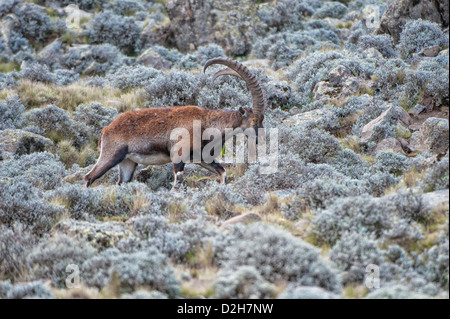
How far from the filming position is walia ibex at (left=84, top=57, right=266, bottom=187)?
364 inches

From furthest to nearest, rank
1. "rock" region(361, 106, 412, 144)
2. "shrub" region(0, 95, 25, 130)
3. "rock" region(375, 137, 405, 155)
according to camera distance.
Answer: "shrub" region(0, 95, 25, 130), "rock" region(361, 106, 412, 144), "rock" region(375, 137, 405, 155)

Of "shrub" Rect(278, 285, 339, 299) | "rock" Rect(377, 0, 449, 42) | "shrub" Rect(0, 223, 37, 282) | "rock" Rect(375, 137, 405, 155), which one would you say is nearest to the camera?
"shrub" Rect(278, 285, 339, 299)

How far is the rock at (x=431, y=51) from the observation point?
14.4 metres

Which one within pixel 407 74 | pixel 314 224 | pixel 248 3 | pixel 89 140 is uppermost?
pixel 248 3

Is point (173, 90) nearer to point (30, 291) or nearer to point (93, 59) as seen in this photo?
point (93, 59)

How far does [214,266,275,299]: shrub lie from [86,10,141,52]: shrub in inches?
793

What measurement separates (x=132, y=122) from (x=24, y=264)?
4.26m

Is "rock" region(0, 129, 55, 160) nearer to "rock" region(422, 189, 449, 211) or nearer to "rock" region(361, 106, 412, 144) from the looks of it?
"rock" region(361, 106, 412, 144)

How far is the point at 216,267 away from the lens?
17.6 ft

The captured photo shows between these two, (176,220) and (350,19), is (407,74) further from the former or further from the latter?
(350,19)

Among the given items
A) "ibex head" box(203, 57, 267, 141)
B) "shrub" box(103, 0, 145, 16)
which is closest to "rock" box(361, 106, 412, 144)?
"ibex head" box(203, 57, 267, 141)

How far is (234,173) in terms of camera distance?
33.6 ft
